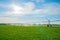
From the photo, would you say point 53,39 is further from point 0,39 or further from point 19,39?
A: point 0,39

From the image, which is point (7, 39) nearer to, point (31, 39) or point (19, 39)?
point (19, 39)

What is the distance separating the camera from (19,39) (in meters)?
7.13

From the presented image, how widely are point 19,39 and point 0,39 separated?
93 cm

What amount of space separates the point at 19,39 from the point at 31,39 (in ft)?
1.94

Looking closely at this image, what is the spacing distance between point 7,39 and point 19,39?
24.1 inches

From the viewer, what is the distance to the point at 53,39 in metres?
7.27

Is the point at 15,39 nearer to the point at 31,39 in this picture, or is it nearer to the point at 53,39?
the point at 31,39

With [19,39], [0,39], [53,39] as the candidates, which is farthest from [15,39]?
[53,39]

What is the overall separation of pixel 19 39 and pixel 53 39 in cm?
171

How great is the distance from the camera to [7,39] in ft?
23.7

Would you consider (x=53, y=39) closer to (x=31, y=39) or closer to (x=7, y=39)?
(x=31, y=39)

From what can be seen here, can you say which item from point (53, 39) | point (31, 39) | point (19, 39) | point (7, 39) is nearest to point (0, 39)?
point (7, 39)

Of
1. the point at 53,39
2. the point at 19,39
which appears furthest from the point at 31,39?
the point at 53,39

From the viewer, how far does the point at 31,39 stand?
7145mm
